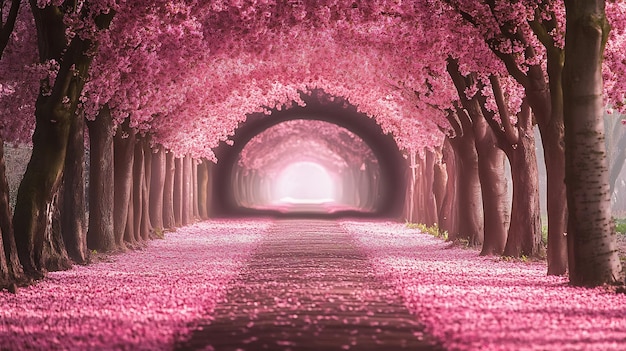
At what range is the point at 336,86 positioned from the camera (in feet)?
140

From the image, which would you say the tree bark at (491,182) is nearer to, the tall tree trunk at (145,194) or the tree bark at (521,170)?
the tree bark at (521,170)

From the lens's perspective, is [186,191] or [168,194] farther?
[186,191]

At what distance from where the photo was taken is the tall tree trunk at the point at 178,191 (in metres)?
48.9

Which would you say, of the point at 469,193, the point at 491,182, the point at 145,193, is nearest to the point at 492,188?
the point at 491,182

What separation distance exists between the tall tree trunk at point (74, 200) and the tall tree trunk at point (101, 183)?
226 cm

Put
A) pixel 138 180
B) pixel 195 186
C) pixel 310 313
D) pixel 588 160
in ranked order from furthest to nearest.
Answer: pixel 195 186, pixel 138 180, pixel 588 160, pixel 310 313

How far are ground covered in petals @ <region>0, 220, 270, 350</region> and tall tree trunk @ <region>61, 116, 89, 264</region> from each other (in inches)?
27.2

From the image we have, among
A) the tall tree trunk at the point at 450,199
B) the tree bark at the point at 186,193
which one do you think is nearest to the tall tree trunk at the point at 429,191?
the tall tree trunk at the point at 450,199

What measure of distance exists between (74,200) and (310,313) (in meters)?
12.9

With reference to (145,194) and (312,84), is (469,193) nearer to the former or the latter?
(145,194)

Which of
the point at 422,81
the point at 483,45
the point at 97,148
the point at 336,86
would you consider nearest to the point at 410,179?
the point at 336,86

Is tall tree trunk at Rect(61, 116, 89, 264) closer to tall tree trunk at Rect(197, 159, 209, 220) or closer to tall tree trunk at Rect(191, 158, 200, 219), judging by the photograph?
tall tree trunk at Rect(191, 158, 200, 219)

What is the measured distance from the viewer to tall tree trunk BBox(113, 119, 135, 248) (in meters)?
31.4

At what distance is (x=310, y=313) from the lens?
48.7 feet
